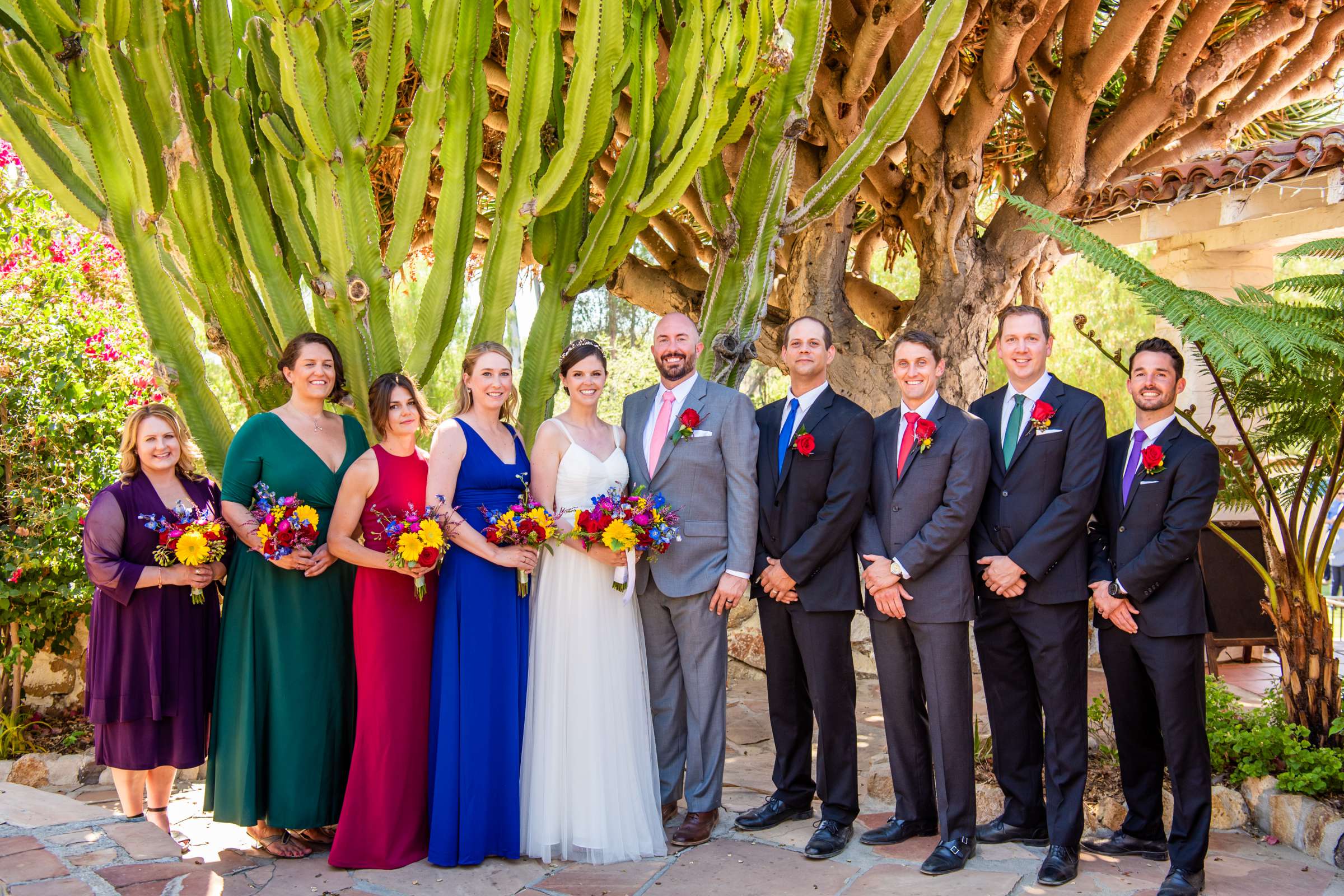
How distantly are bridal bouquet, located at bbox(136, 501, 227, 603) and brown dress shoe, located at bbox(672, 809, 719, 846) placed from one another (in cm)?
209

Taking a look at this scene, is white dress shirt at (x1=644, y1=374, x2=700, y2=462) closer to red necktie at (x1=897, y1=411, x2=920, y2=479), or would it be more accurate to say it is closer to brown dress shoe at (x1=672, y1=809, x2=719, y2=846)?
red necktie at (x1=897, y1=411, x2=920, y2=479)

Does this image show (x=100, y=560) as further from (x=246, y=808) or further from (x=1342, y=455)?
(x=1342, y=455)

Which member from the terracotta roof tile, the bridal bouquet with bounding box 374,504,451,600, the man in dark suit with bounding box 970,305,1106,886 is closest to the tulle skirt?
the bridal bouquet with bounding box 374,504,451,600

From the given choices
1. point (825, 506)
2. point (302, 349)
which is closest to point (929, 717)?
point (825, 506)

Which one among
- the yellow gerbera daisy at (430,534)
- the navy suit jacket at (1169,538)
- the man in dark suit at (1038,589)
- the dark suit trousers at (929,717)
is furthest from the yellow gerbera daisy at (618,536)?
the navy suit jacket at (1169,538)

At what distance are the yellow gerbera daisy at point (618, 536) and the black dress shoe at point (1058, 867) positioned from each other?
1859 mm

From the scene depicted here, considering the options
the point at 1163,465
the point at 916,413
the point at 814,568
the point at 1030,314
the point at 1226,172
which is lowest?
the point at 814,568

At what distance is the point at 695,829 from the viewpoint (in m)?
4.16

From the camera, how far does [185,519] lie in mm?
3961

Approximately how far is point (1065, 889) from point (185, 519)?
3456 mm

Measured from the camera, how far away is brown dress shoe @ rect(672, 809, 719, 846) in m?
4.13

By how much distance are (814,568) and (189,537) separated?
234cm

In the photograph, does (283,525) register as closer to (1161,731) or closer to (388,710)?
(388,710)

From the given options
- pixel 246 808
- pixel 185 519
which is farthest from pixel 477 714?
pixel 185 519
